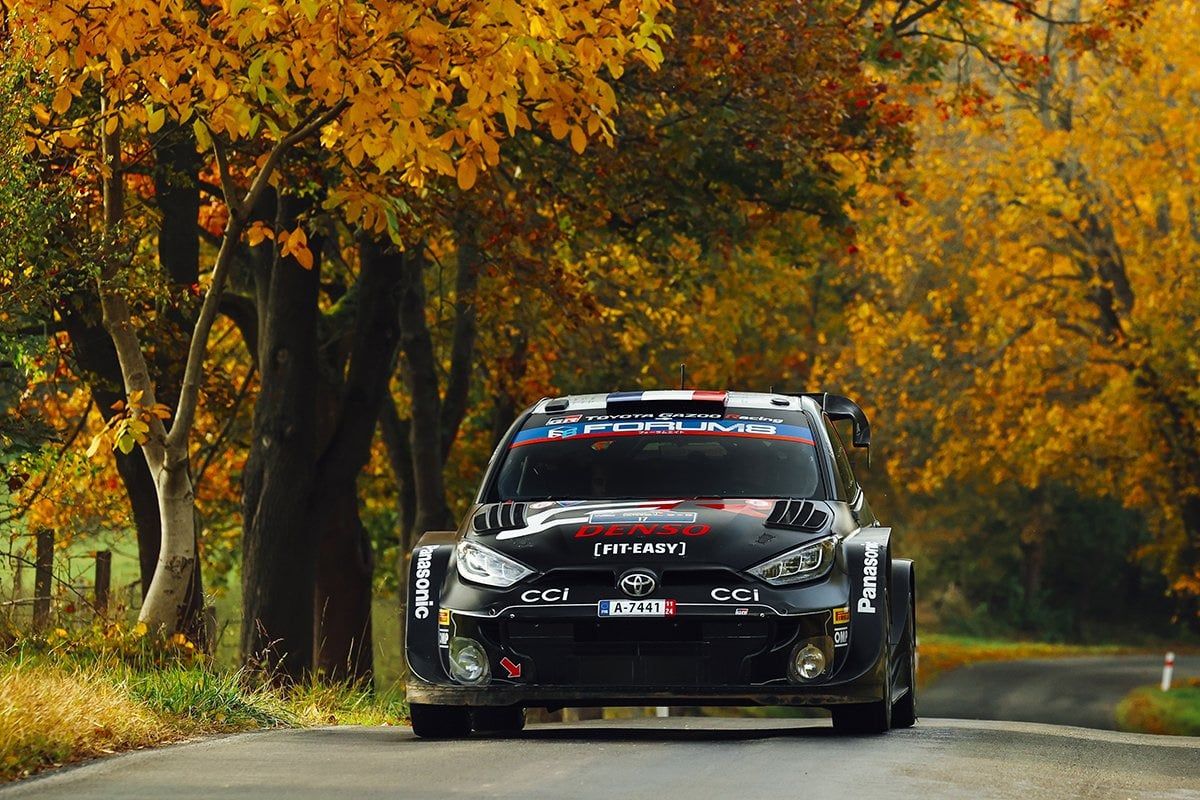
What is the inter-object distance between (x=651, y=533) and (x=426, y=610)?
1.16 metres

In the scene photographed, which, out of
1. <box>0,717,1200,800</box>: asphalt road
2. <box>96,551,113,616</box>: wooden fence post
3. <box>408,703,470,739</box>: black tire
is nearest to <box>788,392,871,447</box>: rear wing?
<box>0,717,1200,800</box>: asphalt road

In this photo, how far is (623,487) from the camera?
1180cm

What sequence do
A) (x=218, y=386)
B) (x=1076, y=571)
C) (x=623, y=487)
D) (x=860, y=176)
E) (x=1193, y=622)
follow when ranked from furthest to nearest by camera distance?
(x=1076, y=571), (x=1193, y=622), (x=860, y=176), (x=218, y=386), (x=623, y=487)

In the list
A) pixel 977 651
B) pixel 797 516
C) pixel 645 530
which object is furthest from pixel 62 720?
pixel 977 651

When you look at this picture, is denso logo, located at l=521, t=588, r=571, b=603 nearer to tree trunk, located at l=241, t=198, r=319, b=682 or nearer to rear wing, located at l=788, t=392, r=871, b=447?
rear wing, located at l=788, t=392, r=871, b=447

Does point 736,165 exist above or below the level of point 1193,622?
above

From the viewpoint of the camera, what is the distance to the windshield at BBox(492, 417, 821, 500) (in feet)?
38.6

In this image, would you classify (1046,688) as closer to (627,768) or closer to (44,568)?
(44,568)

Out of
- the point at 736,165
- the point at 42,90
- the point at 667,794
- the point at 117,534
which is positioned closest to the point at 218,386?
the point at 117,534

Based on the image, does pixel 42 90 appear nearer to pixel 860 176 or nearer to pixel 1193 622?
pixel 860 176

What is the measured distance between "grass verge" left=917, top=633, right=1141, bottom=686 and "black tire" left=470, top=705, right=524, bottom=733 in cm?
3799

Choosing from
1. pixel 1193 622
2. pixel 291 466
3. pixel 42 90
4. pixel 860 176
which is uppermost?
pixel 860 176

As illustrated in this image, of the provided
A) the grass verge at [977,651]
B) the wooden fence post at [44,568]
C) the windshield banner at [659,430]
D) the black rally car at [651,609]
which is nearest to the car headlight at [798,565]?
the black rally car at [651,609]

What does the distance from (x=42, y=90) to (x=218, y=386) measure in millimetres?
10613
